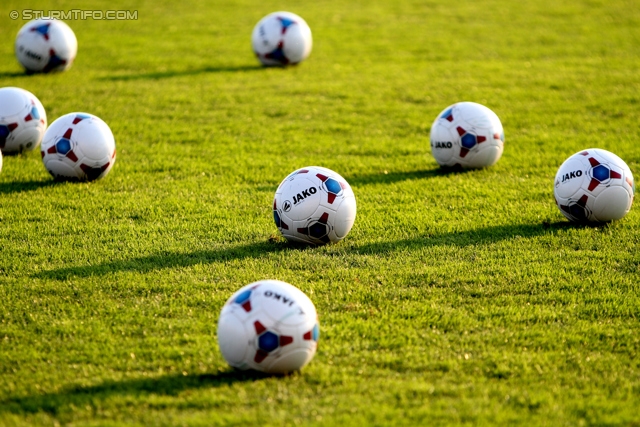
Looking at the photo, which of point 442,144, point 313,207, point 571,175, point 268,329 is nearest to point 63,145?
point 313,207

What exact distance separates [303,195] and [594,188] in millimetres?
3767

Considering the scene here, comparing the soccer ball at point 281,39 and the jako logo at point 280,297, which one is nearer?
the jako logo at point 280,297

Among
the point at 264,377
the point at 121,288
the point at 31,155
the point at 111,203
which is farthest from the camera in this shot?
the point at 31,155

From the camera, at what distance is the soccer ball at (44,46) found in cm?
1862

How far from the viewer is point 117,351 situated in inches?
282

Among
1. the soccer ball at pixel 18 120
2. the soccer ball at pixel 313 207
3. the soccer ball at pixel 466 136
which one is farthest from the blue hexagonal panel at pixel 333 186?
the soccer ball at pixel 18 120

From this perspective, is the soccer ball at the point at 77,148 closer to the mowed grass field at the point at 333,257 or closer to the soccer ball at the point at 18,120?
the mowed grass field at the point at 333,257

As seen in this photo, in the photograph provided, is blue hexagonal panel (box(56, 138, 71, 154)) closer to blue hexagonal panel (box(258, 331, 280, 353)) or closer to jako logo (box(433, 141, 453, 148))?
jako logo (box(433, 141, 453, 148))

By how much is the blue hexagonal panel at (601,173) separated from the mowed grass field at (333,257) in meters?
0.71

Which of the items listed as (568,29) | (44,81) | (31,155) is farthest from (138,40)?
(568,29)

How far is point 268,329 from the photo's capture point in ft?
21.0

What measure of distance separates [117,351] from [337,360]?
201cm

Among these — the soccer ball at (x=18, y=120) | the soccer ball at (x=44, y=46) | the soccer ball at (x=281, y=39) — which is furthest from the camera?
the soccer ball at (x=281, y=39)

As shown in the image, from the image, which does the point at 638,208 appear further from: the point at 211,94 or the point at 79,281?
the point at 211,94
